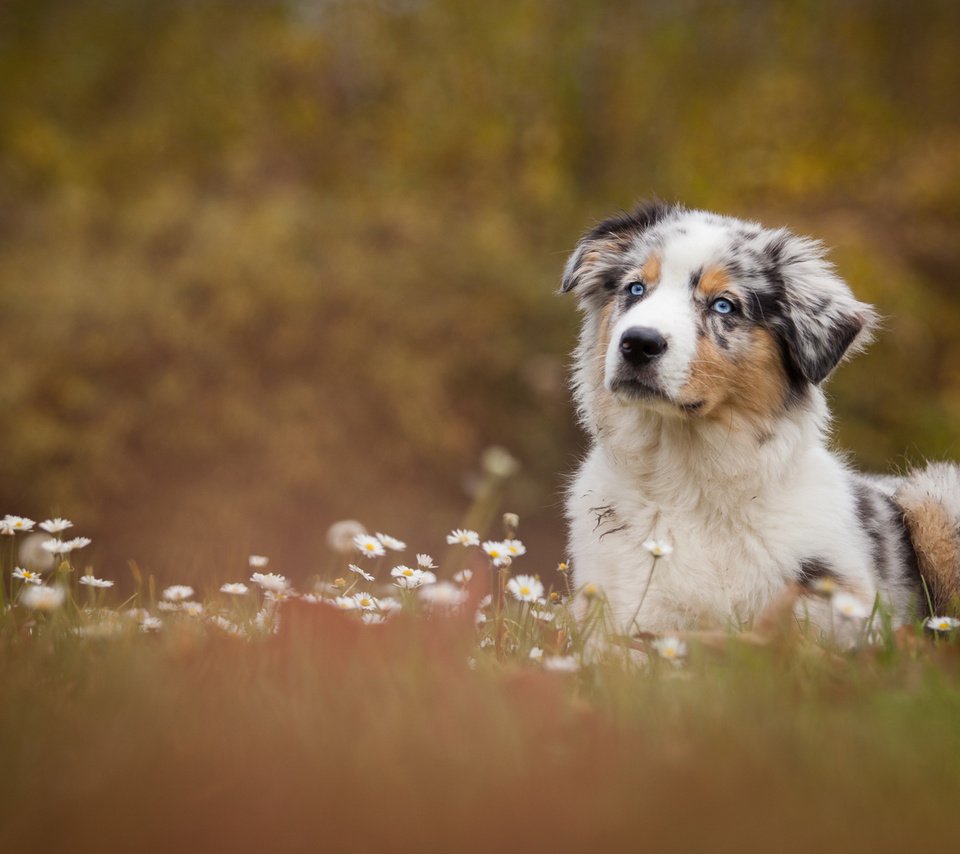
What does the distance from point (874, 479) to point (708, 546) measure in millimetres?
1881

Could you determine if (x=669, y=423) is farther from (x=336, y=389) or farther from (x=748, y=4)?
(x=748, y=4)

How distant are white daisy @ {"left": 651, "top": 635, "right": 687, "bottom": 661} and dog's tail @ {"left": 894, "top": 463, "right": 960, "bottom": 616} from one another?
1.82 meters

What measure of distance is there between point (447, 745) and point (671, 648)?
1.04 meters

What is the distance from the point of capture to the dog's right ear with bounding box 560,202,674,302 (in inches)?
178

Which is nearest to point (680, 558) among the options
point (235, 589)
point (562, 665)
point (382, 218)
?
point (562, 665)

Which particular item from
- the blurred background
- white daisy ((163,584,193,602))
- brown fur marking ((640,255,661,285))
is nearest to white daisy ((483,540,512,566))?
white daisy ((163,584,193,602))

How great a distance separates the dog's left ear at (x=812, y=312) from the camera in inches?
160

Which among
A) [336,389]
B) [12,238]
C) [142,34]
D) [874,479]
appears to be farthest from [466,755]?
[142,34]

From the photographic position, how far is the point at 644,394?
3.85 meters

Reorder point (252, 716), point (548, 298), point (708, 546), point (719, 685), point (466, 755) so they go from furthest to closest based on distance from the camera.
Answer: point (548, 298) → point (708, 546) → point (719, 685) → point (252, 716) → point (466, 755)

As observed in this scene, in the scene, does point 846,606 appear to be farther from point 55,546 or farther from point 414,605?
point 55,546

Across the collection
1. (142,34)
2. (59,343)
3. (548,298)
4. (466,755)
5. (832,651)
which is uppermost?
(142,34)

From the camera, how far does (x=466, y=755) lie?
2061 mm

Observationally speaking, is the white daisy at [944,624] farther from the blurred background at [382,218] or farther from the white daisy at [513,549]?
the blurred background at [382,218]
